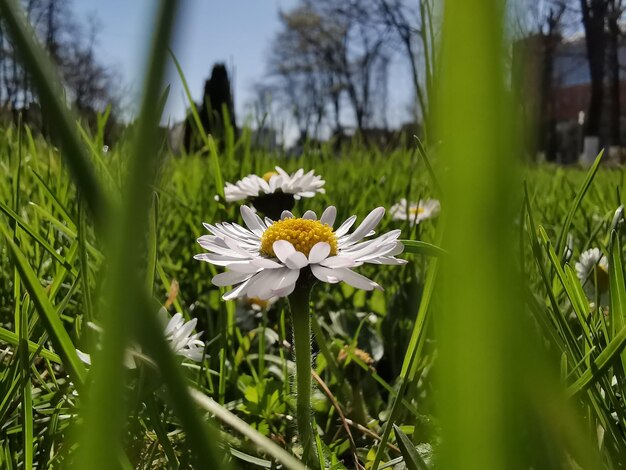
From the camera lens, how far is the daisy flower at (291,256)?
375mm

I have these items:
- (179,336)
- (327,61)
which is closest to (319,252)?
(179,336)

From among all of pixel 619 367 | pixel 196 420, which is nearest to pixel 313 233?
pixel 619 367

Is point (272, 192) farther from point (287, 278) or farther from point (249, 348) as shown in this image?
point (287, 278)

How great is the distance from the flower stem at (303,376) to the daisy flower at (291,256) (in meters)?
0.02

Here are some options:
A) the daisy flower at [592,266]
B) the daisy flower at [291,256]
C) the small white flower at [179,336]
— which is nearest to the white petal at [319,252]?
the daisy flower at [291,256]

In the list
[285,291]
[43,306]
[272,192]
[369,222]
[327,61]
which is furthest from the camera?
[327,61]

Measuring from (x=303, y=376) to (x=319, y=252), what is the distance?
3.1 inches

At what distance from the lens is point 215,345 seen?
62 cm

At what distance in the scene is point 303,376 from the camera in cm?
36

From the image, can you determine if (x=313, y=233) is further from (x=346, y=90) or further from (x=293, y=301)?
(x=346, y=90)

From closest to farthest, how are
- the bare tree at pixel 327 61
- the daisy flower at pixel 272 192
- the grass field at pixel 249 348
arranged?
the grass field at pixel 249 348 < the daisy flower at pixel 272 192 < the bare tree at pixel 327 61

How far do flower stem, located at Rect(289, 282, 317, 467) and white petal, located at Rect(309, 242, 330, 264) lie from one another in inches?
1.0

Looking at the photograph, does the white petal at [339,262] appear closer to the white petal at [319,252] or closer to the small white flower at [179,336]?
the white petal at [319,252]

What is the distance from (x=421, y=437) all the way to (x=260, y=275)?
0.17 m
